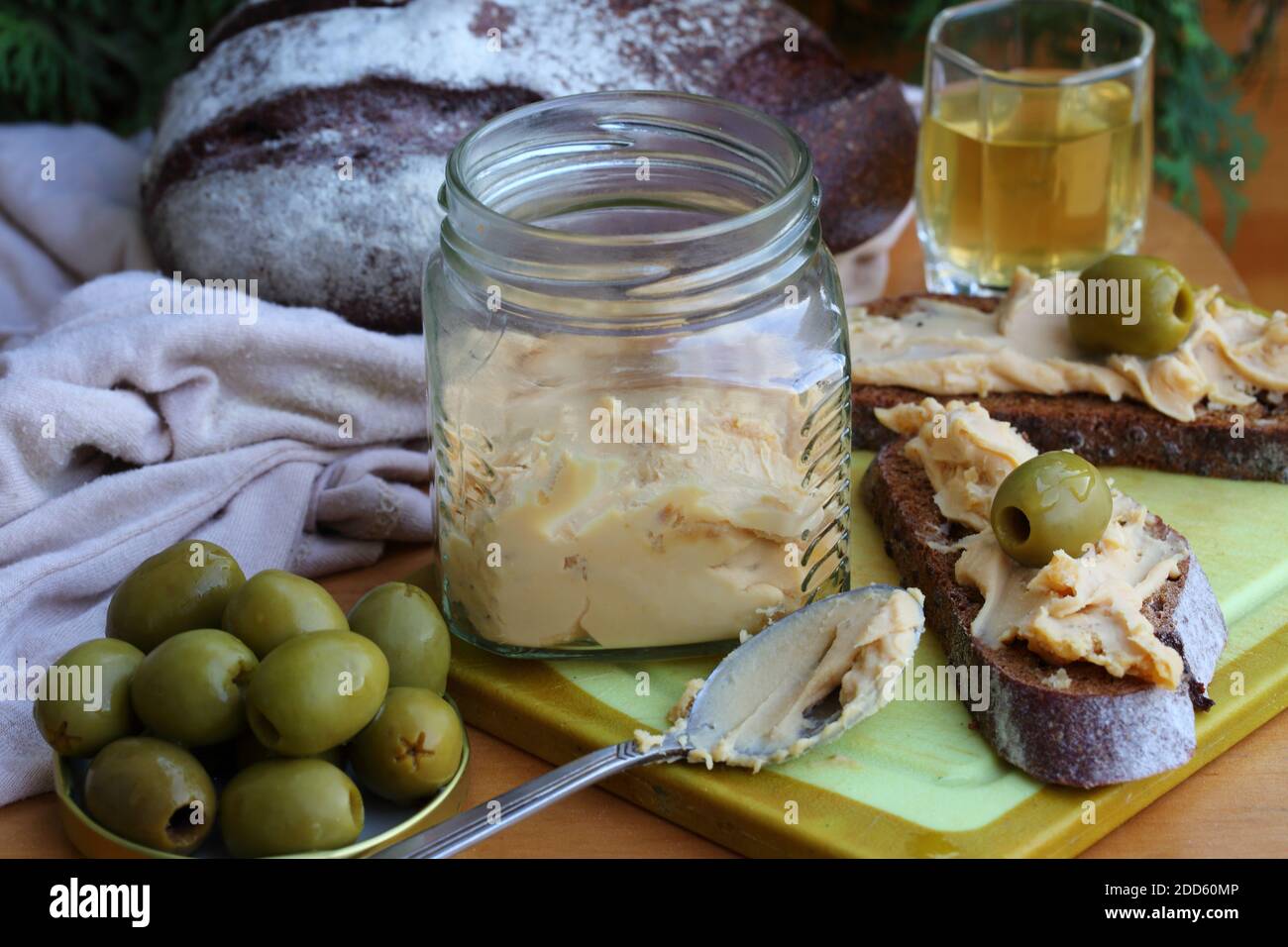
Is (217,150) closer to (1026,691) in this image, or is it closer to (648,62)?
(648,62)

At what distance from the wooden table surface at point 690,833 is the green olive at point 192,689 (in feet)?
0.68

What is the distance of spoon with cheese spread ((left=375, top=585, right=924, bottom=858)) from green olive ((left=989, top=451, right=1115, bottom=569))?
0.14m

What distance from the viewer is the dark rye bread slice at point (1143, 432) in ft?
6.56

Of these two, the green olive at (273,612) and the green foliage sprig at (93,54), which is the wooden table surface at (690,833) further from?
the green foliage sprig at (93,54)

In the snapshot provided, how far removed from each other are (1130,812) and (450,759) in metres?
0.66

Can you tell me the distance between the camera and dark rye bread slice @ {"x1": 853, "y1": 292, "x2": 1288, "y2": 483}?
6.56 feet

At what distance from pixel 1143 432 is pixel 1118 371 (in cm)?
9

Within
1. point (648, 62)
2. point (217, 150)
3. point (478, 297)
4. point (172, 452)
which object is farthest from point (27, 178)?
point (478, 297)

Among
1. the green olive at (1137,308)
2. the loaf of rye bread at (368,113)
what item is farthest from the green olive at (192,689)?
the green olive at (1137,308)

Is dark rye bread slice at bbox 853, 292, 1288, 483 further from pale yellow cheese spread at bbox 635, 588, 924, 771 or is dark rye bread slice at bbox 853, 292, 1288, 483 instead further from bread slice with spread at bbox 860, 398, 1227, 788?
pale yellow cheese spread at bbox 635, 588, 924, 771

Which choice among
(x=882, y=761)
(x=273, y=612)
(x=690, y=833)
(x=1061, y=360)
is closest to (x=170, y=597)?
(x=273, y=612)

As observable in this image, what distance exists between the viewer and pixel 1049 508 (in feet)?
5.18

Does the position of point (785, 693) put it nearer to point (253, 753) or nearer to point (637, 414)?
point (637, 414)
